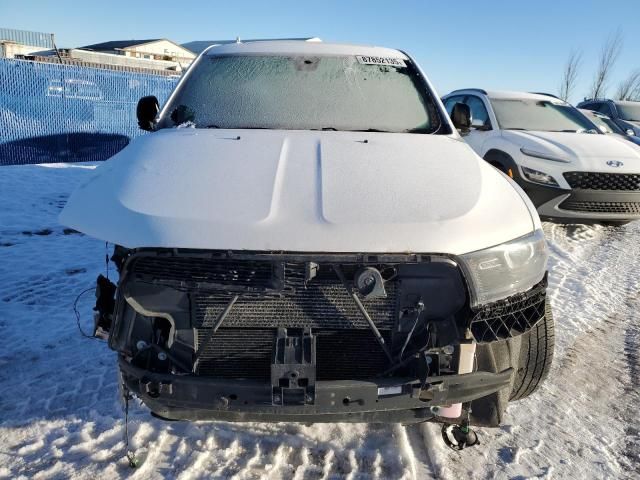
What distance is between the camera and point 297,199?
2000 mm

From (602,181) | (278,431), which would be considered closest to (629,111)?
(602,181)

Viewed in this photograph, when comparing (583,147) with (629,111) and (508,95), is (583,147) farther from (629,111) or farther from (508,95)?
(629,111)

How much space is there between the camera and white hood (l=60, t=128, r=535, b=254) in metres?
1.85

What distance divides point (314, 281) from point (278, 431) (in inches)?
40.6

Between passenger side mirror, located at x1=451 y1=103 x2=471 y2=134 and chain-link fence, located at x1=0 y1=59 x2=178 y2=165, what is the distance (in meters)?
10.3

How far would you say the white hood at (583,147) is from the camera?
581cm

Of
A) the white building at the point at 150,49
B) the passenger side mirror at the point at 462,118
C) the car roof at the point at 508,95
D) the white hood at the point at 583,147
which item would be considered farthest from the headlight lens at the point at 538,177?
the white building at the point at 150,49

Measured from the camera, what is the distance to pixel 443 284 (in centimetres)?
206

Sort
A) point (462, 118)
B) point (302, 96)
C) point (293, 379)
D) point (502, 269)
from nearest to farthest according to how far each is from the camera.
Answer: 1. point (293, 379)
2. point (502, 269)
3. point (302, 96)
4. point (462, 118)

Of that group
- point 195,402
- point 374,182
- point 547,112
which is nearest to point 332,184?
point 374,182

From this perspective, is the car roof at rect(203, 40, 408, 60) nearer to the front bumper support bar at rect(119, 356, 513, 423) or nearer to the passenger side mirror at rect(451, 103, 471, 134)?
the passenger side mirror at rect(451, 103, 471, 134)

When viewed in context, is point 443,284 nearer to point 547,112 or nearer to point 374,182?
point 374,182

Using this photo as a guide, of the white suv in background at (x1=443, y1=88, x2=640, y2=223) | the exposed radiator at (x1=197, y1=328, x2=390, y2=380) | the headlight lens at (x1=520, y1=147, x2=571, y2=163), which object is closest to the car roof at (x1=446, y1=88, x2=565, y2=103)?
the white suv in background at (x1=443, y1=88, x2=640, y2=223)

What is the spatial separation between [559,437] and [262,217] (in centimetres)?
197
